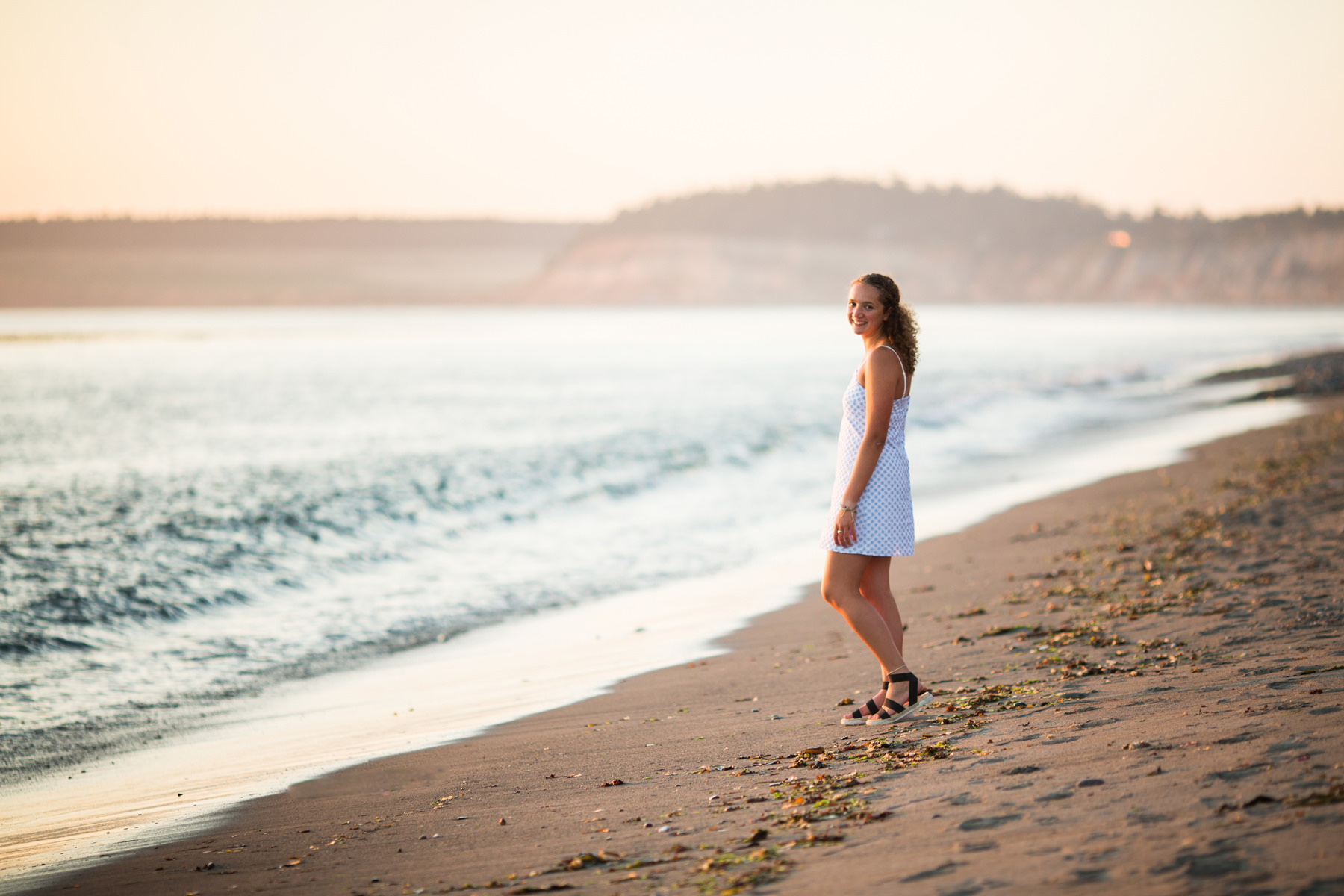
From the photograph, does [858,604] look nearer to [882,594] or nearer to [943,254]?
[882,594]

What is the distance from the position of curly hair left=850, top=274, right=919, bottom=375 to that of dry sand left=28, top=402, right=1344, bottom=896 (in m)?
1.59

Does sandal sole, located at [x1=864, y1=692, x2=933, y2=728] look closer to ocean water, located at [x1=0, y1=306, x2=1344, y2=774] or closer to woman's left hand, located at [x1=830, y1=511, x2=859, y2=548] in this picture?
woman's left hand, located at [x1=830, y1=511, x2=859, y2=548]

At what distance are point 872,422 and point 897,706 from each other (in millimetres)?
1246

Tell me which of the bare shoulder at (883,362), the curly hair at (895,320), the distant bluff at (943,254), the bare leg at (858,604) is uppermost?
the distant bluff at (943,254)

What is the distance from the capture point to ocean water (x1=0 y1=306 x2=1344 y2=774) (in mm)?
7160

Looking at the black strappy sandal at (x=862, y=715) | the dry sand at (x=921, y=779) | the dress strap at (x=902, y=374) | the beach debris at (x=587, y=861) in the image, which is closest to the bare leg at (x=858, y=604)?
the black strappy sandal at (x=862, y=715)

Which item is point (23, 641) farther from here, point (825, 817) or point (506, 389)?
point (506, 389)

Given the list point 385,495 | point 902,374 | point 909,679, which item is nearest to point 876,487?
point 902,374

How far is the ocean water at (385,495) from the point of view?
23.5ft

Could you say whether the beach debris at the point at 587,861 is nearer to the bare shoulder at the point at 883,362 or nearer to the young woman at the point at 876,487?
the young woman at the point at 876,487

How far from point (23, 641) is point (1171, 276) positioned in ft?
543

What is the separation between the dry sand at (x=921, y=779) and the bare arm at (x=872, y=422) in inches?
35.5

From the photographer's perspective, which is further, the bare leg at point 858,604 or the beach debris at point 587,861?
the bare leg at point 858,604

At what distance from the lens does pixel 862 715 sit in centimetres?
430
